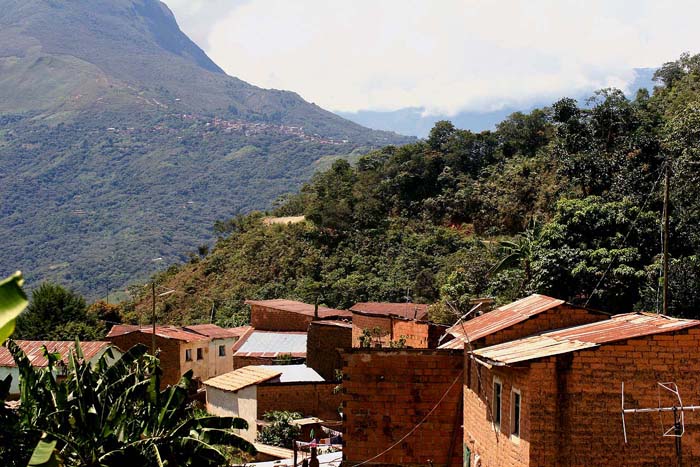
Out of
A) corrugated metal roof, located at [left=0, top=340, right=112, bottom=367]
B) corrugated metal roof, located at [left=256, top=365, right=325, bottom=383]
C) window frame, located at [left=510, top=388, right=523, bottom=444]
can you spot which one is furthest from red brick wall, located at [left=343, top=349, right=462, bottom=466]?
corrugated metal roof, located at [left=0, top=340, right=112, bottom=367]

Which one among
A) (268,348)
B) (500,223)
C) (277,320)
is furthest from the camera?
(500,223)

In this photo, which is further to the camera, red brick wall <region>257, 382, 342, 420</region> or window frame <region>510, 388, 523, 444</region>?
red brick wall <region>257, 382, 342, 420</region>

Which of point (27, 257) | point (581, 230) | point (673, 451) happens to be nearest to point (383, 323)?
point (581, 230)

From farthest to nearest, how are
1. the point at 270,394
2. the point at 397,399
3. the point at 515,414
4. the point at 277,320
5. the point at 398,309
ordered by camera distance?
the point at 277,320 → the point at 398,309 → the point at 270,394 → the point at 397,399 → the point at 515,414

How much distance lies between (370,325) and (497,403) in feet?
60.8

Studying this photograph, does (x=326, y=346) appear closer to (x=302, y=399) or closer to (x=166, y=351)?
(x=302, y=399)

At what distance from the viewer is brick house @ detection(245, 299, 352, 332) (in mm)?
42469

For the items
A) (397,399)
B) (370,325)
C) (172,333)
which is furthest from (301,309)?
(397,399)

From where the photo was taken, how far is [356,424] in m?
16.2

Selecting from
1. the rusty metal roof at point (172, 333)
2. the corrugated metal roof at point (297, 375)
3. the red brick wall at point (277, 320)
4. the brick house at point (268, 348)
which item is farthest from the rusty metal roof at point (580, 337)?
the red brick wall at point (277, 320)

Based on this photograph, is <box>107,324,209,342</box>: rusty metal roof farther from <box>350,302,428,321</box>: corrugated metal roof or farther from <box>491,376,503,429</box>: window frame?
<box>491,376,503,429</box>: window frame

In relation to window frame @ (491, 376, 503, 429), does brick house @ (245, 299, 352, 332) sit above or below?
below

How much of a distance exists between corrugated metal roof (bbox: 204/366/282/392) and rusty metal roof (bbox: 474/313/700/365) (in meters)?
16.0

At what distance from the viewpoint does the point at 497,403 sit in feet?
44.9
